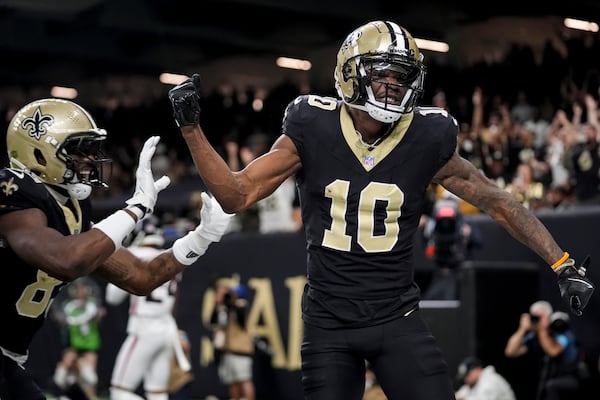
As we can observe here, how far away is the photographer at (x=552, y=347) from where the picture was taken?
7.97 meters

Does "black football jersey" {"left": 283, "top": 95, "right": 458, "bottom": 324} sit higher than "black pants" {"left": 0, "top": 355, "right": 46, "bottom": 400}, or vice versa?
"black football jersey" {"left": 283, "top": 95, "right": 458, "bottom": 324}

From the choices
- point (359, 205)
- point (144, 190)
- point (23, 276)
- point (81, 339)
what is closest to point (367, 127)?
point (359, 205)

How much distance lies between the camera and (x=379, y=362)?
398 cm

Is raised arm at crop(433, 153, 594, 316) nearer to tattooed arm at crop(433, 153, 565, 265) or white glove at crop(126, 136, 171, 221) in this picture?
tattooed arm at crop(433, 153, 565, 265)

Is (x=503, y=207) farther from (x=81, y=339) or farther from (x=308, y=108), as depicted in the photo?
(x=81, y=339)

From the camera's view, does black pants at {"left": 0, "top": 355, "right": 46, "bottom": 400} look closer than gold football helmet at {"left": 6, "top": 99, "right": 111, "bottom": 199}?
Yes

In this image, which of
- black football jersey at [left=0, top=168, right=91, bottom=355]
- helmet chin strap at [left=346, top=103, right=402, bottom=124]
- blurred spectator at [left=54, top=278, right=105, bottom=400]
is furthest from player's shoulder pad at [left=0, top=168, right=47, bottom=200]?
blurred spectator at [left=54, top=278, right=105, bottom=400]

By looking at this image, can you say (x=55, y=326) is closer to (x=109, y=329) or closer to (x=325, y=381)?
(x=109, y=329)

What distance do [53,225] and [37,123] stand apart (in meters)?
0.46

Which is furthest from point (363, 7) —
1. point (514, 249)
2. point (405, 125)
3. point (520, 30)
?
point (405, 125)

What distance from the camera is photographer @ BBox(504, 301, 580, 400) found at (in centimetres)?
797

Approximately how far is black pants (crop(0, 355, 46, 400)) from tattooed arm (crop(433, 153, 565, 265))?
1.71 metres

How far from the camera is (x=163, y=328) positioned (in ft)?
28.4

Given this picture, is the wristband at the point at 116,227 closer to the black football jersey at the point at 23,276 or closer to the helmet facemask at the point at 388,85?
the black football jersey at the point at 23,276
